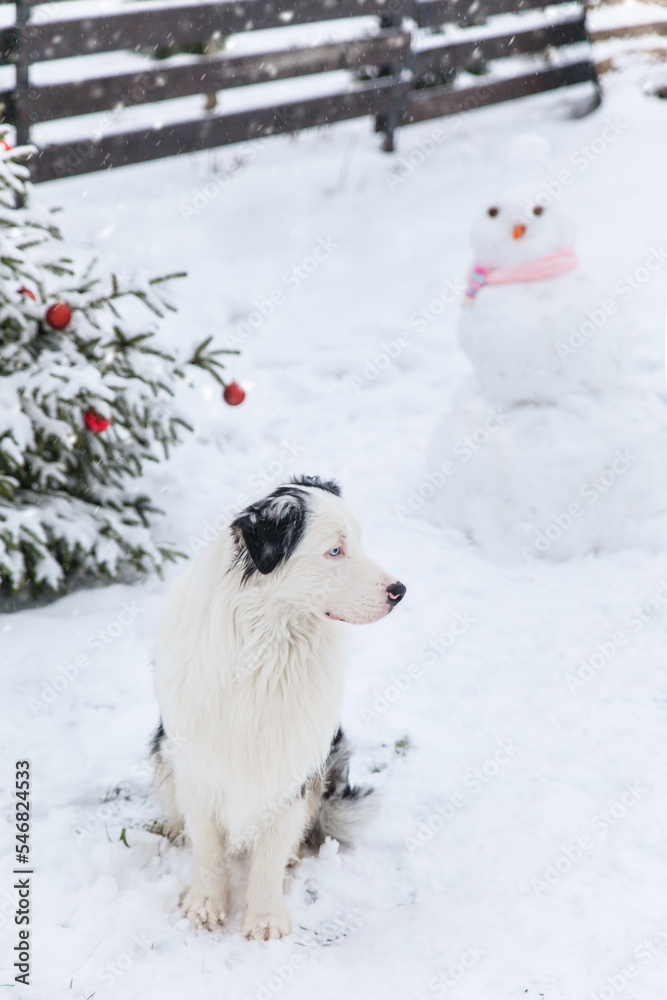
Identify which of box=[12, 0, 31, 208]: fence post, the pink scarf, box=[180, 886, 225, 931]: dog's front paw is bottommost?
box=[180, 886, 225, 931]: dog's front paw

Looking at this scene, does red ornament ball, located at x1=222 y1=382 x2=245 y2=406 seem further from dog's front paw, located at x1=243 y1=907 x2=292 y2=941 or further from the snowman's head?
dog's front paw, located at x1=243 y1=907 x2=292 y2=941

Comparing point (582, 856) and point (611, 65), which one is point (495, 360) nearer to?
point (582, 856)

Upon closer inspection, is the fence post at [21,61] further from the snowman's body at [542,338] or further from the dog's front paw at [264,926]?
the dog's front paw at [264,926]

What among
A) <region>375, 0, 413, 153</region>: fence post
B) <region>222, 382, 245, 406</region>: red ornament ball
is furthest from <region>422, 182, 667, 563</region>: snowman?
<region>375, 0, 413, 153</region>: fence post

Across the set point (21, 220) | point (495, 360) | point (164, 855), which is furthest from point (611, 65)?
point (164, 855)

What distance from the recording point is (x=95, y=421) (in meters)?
3.59

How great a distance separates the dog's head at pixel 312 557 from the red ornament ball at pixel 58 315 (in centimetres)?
163

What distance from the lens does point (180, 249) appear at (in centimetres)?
680

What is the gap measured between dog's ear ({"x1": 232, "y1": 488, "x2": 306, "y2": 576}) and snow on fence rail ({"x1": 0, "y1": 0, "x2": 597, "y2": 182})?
484cm

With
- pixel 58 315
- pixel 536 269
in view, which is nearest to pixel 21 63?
pixel 58 315

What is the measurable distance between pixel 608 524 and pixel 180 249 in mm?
4113

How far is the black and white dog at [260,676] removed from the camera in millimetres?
2223

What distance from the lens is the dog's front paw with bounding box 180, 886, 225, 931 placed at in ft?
8.32

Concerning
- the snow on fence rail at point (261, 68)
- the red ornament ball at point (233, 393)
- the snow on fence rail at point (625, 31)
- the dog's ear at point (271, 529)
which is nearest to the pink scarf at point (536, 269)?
the red ornament ball at point (233, 393)
